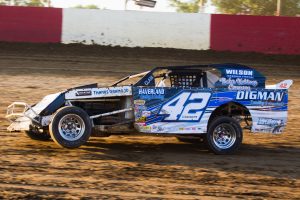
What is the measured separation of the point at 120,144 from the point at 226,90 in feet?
6.26

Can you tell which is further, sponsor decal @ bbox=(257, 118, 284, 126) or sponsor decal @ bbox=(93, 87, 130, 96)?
sponsor decal @ bbox=(257, 118, 284, 126)

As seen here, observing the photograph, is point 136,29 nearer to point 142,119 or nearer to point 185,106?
point 185,106

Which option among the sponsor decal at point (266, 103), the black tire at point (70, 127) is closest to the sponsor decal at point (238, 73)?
the sponsor decal at point (266, 103)

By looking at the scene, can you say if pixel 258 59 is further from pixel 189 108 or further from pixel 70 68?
pixel 189 108

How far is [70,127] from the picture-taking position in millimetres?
7637

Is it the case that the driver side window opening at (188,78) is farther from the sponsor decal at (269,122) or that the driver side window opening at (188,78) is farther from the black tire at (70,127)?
the black tire at (70,127)

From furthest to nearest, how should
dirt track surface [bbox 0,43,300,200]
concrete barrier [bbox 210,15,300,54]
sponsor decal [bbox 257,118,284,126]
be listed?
concrete barrier [bbox 210,15,300,54] → sponsor decal [bbox 257,118,284,126] → dirt track surface [bbox 0,43,300,200]

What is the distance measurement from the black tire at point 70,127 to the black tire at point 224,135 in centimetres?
185

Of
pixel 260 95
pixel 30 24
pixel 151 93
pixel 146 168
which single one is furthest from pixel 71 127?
pixel 30 24

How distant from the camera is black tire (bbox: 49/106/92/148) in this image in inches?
295

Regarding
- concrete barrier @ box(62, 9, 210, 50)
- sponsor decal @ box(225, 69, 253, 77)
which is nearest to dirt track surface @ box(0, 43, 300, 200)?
sponsor decal @ box(225, 69, 253, 77)

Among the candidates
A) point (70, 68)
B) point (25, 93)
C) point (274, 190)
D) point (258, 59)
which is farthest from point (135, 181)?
point (258, 59)

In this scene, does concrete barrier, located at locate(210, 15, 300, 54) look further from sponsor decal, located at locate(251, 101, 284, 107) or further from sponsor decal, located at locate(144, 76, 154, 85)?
sponsor decal, located at locate(144, 76, 154, 85)

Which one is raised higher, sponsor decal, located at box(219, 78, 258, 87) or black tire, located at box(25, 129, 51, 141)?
sponsor decal, located at box(219, 78, 258, 87)
